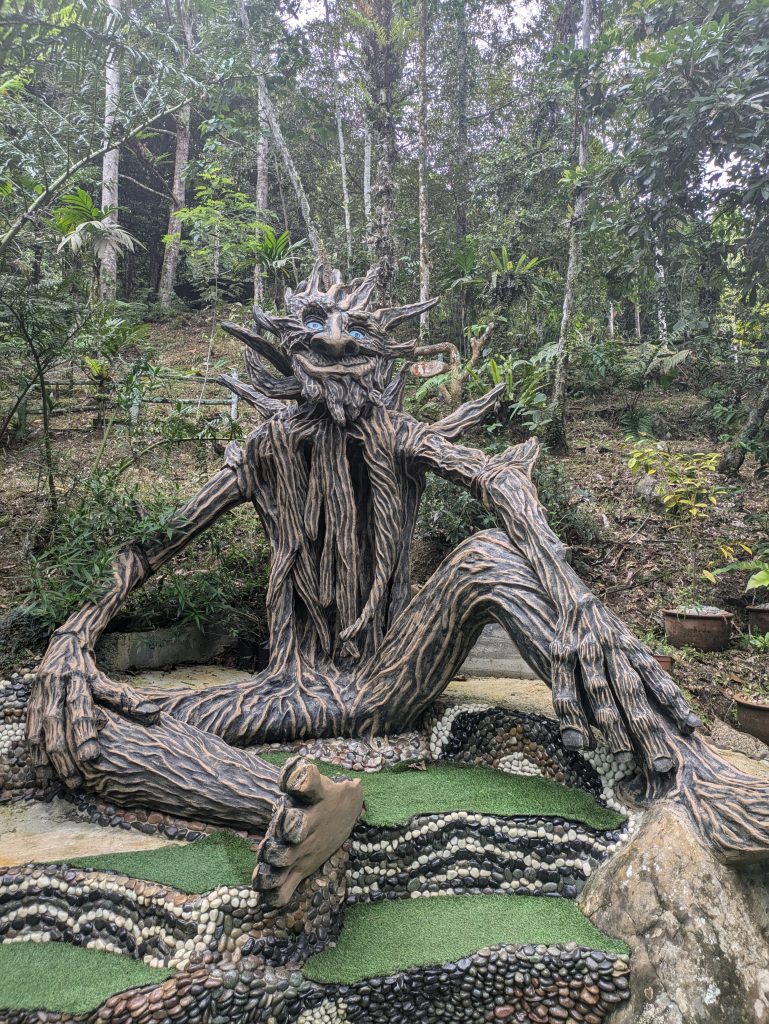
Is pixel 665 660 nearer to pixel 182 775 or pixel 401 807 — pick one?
pixel 401 807

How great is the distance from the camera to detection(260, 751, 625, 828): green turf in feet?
7.20

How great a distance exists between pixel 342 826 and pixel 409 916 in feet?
1.18

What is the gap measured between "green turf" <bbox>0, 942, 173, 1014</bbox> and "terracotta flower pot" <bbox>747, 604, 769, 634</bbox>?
423cm

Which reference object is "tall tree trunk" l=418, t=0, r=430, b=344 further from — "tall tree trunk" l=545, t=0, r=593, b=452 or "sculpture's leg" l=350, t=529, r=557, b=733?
"sculpture's leg" l=350, t=529, r=557, b=733

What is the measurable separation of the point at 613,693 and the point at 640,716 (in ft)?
0.33

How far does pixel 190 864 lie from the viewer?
6.66ft

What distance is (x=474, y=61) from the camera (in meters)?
11.8

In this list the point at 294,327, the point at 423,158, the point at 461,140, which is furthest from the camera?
the point at 461,140

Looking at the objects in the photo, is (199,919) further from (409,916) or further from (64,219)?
(64,219)

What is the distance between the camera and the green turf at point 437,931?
182 cm

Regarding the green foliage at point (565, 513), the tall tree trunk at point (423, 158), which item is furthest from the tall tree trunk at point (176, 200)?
the green foliage at point (565, 513)

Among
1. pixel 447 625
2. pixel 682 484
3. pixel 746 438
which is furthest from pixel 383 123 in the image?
pixel 447 625

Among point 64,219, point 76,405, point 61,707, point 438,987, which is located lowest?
point 438,987

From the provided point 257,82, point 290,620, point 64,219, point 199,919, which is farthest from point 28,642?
point 257,82
